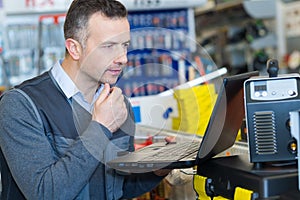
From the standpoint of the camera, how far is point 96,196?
1843 millimetres

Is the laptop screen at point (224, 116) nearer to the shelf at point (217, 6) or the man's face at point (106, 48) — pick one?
the man's face at point (106, 48)

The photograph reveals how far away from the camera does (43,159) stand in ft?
5.18

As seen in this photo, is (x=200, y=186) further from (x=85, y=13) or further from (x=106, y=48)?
Answer: (x=85, y=13)

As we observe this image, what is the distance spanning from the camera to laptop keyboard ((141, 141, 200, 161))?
1472mm

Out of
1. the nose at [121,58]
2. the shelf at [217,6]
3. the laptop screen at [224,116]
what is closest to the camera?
the laptop screen at [224,116]

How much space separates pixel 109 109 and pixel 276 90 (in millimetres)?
504

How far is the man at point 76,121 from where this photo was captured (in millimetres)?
1566

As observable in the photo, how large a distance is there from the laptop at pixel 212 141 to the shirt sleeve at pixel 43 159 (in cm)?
8

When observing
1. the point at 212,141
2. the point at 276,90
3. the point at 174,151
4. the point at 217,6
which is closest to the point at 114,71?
the point at 174,151

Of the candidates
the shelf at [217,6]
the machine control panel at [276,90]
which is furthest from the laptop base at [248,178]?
the shelf at [217,6]

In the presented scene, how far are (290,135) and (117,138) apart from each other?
2.47ft

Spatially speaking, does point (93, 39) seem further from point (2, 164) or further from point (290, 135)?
point (290, 135)

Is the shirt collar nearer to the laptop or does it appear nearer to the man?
the man

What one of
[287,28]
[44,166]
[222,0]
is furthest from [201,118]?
[222,0]
